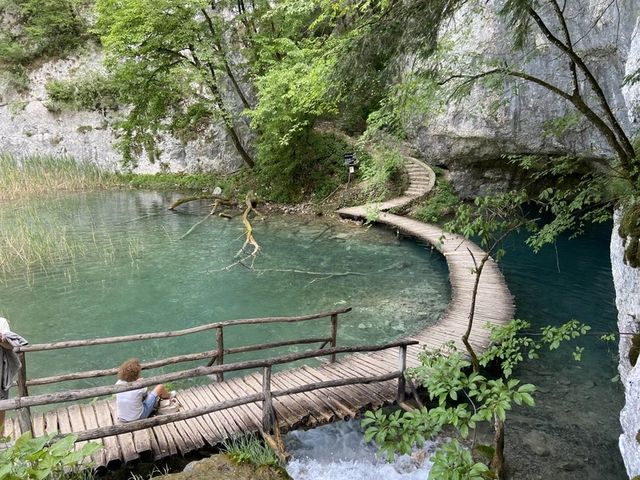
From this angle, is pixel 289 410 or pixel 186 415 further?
pixel 289 410

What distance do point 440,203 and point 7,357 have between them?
628 inches

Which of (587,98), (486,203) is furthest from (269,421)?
(587,98)

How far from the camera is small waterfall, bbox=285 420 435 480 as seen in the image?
542cm

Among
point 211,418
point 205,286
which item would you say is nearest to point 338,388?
point 211,418

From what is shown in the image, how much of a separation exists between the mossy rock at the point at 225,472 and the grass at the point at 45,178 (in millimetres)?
20862

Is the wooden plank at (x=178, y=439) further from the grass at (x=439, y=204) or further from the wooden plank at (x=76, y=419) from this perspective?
the grass at (x=439, y=204)

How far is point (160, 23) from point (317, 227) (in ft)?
34.1

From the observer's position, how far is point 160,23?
1783 centimetres

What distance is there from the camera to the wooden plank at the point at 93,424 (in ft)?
15.5

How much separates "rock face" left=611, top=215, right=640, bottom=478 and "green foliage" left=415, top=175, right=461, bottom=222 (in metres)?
11.7

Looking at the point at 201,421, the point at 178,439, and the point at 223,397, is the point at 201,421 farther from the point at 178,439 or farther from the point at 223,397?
the point at 223,397

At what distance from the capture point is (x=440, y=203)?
18.2 meters

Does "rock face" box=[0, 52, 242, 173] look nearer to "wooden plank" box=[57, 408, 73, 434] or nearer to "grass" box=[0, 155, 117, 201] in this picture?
"grass" box=[0, 155, 117, 201]

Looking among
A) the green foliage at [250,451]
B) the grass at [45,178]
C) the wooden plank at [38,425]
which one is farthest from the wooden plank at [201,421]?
the grass at [45,178]
